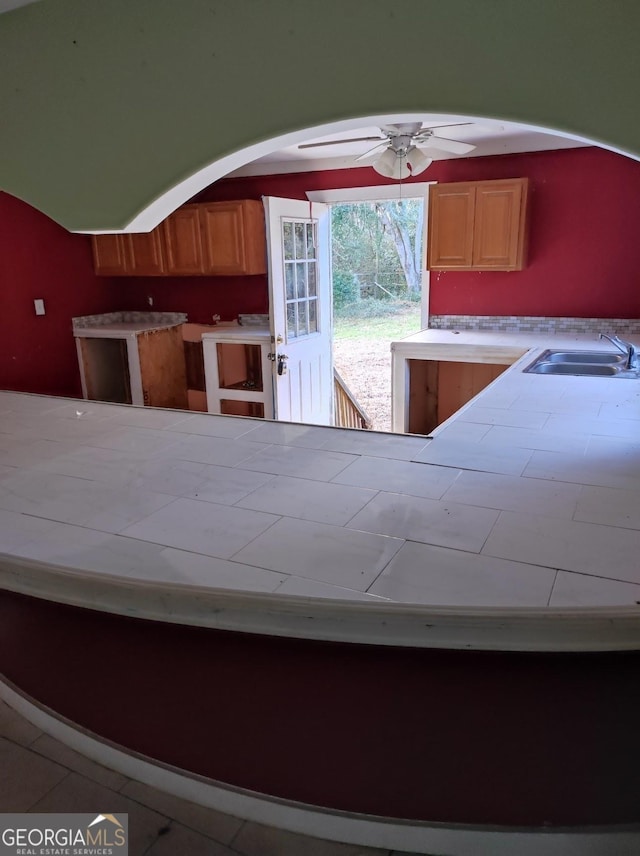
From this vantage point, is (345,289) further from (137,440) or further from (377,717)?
(377,717)

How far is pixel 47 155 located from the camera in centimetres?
179

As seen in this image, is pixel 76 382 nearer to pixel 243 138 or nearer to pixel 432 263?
pixel 432 263

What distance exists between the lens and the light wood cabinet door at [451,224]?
410cm

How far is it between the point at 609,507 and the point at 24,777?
5.24 feet

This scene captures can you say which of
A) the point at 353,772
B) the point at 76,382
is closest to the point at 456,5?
the point at 353,772

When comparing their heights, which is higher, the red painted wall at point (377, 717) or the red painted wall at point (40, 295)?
the red painted wall at point (40, 295)

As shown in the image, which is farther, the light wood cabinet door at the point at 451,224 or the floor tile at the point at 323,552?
the light wood cabinet door at the point at 451,224

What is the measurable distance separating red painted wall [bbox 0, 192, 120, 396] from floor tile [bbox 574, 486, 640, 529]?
452 centimetres

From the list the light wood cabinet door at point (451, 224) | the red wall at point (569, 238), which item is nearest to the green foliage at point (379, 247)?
the red wall at point (569, 238)

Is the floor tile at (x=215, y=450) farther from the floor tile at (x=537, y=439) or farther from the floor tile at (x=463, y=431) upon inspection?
the floor tile at (x=537, y=439)

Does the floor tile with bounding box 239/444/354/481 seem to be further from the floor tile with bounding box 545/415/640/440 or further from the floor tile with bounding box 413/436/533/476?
A: the floor tile with bounding box 545/415/640/440

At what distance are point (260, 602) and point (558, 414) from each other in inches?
59.7

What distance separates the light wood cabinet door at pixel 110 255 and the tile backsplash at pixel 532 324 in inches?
106

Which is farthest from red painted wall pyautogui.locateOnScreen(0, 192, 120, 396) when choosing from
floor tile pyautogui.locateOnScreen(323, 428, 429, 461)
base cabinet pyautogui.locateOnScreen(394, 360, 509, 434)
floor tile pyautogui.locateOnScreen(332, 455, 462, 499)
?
floor tile pyautogui.locateOnScreen(332, 455, 462, 499)
